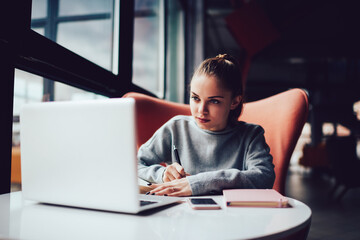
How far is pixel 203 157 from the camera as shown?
1161 millimetres

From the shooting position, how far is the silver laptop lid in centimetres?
56

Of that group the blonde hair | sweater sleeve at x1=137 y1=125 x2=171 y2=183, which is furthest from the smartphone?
the blonde hair

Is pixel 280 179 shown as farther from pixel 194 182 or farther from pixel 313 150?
pixel 313 150

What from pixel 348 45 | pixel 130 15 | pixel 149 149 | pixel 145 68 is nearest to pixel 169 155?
pixel 149 149

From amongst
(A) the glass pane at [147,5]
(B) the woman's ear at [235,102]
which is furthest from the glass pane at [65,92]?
(A) the glass pane at [147,5]

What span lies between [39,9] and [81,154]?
842mm

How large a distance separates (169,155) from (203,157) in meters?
0.17

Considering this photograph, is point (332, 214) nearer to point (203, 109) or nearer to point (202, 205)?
point (203, 109)

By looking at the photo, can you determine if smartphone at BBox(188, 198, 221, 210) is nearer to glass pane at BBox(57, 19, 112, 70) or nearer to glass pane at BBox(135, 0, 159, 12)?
glass pane at BBox(57, 19, 112, 70)

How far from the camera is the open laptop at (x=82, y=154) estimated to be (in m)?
0.56

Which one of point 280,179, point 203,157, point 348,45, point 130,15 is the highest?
point 348,45

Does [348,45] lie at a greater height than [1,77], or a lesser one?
greater

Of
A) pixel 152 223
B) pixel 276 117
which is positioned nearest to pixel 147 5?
pixel 276 117

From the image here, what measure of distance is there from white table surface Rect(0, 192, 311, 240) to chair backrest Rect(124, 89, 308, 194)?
0.63 metres
